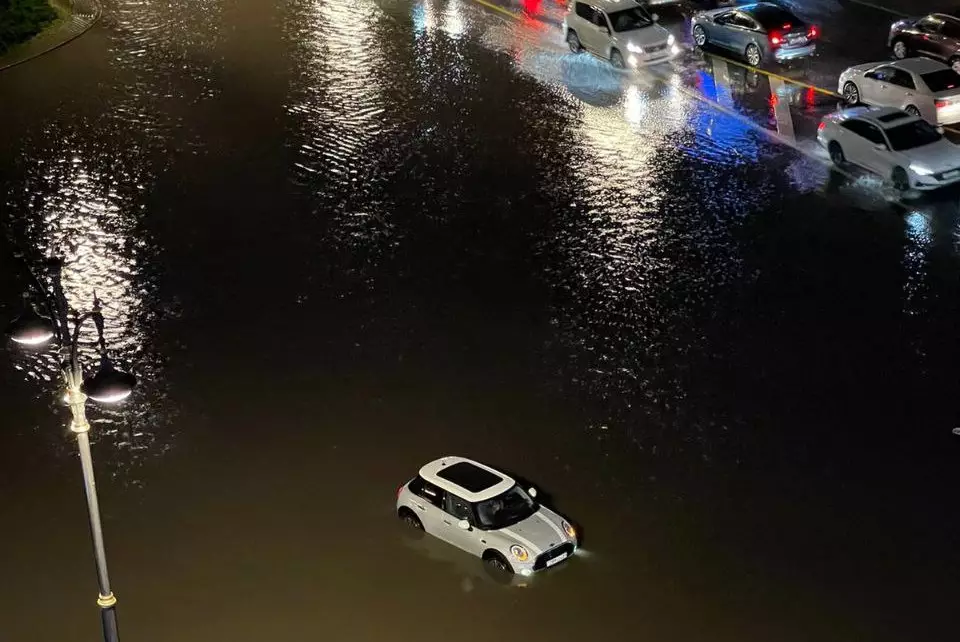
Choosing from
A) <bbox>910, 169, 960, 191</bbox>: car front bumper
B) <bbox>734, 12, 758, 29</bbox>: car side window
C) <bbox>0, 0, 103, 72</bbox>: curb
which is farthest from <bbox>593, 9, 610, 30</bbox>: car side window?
<bbox>0, 0, 103, 72</bbox>: curb

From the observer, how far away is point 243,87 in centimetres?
3453

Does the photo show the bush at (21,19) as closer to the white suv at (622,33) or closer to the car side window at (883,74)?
the white suv at (622,33)

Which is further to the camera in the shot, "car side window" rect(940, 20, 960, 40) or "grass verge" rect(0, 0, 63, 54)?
"grass verge" rect(0, 0, 63, 54)

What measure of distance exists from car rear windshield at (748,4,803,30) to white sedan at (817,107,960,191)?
6.41 meters

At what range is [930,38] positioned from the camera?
34.9 meters

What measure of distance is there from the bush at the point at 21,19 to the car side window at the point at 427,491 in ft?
84.4

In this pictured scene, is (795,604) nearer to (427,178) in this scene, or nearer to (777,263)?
(777,263)

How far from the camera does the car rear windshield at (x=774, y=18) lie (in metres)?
35.2

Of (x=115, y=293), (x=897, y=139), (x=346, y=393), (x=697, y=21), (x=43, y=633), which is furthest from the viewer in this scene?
(x=697, y=21)

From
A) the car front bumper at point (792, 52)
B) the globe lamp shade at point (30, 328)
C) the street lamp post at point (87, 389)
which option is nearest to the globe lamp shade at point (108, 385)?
the street lamp post at point (87, 389)

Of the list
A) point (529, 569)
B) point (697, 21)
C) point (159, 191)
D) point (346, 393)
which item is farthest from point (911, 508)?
point (697, 21)

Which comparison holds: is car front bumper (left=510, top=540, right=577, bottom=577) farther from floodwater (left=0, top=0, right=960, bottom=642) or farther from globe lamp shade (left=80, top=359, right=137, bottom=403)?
globe lamp shade (left=80, top=359, right=137, bottom=403)

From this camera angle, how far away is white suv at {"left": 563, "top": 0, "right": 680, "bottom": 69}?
35.1 m

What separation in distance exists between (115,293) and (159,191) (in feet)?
16.0
